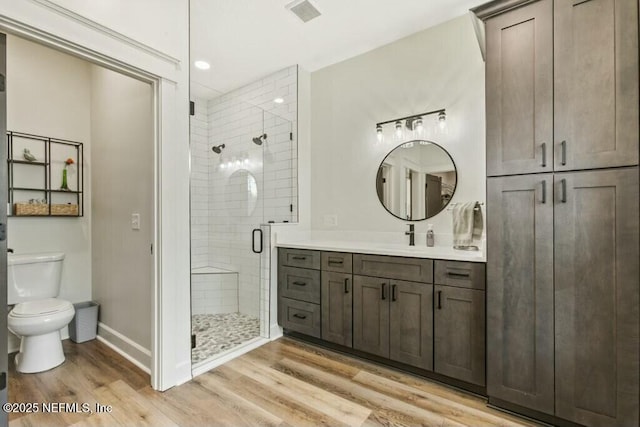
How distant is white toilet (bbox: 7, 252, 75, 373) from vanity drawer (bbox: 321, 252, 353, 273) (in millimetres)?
2038

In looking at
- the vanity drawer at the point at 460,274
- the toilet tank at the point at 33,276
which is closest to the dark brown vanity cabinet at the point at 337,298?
the vanity drawer at the point at 460,274

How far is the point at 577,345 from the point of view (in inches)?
63.6

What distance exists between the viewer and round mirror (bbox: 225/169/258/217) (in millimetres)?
3555

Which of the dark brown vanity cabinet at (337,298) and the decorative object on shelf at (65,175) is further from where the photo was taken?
the decorative object on shelf at (65,175)

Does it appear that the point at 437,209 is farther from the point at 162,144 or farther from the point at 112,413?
the point at 112,413

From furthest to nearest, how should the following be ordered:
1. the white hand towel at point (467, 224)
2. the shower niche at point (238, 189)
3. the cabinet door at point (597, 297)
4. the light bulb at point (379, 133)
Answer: the shower niche at point (238, 189) < the light bulb at point (379, 133) < the white hand towel at point (467, 224) < the cabinet door at point (597, 297)

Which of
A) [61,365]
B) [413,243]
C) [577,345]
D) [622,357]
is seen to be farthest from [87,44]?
[622,357]

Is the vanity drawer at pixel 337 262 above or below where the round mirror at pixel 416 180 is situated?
below

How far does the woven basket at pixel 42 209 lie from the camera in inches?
102

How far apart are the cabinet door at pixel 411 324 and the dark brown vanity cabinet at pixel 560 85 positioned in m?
0.94

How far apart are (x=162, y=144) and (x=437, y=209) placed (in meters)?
2.18

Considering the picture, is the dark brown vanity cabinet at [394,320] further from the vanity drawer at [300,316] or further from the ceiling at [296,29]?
the ceiling at [296,29]

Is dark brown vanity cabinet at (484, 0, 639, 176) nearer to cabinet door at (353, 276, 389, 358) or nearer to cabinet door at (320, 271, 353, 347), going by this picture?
cabinet door at (353, 276, 389, 358)

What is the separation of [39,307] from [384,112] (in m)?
3.28
